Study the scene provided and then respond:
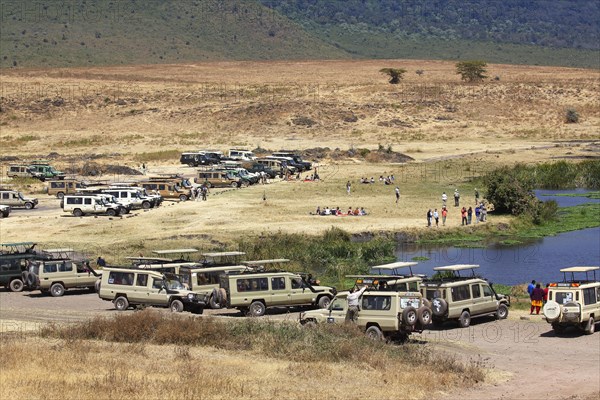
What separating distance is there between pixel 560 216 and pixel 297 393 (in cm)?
4479

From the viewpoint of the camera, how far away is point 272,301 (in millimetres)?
38469

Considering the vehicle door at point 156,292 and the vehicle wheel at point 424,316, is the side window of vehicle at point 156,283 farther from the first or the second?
the vehicle wheel at point 424,316

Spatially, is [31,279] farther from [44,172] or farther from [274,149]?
[274,149]

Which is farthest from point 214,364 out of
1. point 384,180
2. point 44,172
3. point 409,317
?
point 44,172

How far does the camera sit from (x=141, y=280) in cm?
3956

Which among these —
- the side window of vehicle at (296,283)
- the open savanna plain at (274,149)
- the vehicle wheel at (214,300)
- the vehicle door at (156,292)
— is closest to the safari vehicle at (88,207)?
the open savanna plain at (274,149)

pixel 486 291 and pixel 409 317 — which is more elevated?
pixel 486 291

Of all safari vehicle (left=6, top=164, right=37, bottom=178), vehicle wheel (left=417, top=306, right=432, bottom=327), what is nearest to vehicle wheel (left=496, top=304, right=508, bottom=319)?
vehicle wheel (left=417, top=306, right=432, bottom=327)

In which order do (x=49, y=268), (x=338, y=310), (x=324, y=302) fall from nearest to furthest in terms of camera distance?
(x=338, y=310)
(x=324, y=302)
(x=49, y=268)

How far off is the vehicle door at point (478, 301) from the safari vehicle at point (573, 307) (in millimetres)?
2112

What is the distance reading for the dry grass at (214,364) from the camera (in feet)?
86.4

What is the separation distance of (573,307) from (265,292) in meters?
9.77

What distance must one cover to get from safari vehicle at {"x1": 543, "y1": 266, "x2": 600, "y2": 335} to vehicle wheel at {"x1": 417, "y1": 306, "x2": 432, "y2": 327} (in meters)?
3.79

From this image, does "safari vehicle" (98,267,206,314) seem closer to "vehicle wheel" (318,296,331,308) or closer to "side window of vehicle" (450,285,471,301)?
"vehicle wheel" (318,296,331,308)
